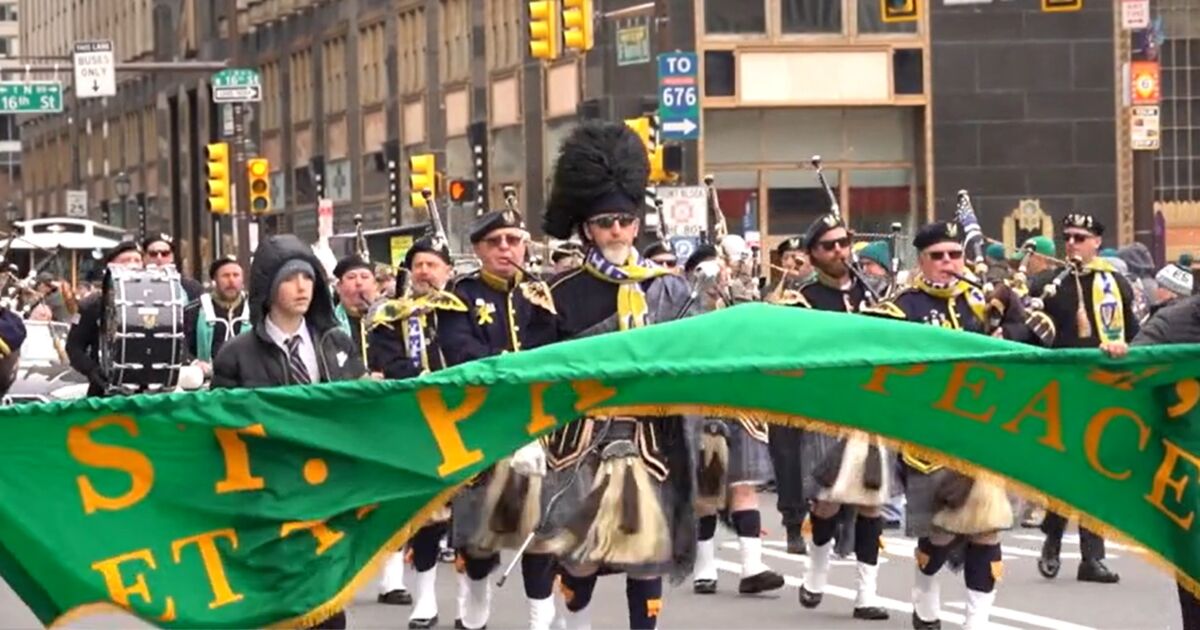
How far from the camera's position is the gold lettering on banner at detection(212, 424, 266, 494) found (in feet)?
28.6

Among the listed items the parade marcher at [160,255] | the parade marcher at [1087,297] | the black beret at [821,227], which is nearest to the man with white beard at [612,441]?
the black beret at [821,227]

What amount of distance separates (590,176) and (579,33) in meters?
23.0

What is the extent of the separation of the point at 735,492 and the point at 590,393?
23.6ft

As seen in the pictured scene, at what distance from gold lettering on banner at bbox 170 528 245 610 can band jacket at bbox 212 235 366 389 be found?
6.73ft

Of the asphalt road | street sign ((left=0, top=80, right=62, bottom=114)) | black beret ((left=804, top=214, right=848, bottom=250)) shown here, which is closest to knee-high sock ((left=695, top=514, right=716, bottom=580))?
the asphalt road

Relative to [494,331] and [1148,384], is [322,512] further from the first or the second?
[494,331]

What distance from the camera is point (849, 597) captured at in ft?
51.5

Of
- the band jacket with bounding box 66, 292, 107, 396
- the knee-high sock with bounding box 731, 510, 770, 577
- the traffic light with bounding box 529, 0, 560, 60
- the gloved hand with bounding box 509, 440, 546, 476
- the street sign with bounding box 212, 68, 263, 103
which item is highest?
the traffic light with bounding box 529, 0, 560, 60

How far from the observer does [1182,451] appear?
9.41 meters

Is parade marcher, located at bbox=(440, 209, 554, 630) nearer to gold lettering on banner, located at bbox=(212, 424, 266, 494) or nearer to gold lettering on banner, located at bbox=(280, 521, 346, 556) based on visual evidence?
gold lettering on banner, located at bbox=(280, 521, 346, 556)

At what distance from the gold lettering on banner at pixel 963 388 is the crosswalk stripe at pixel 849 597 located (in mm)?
4996

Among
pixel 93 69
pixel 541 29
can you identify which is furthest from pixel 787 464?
pixel 93 69

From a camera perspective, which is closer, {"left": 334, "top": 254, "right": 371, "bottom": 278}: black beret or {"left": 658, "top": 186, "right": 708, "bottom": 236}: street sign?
{"left": 334, "top": 254, "right": 371, "bottom": 278}: black beret

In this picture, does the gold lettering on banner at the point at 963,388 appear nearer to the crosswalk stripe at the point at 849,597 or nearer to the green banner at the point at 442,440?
the green banner at the point at 442,440
